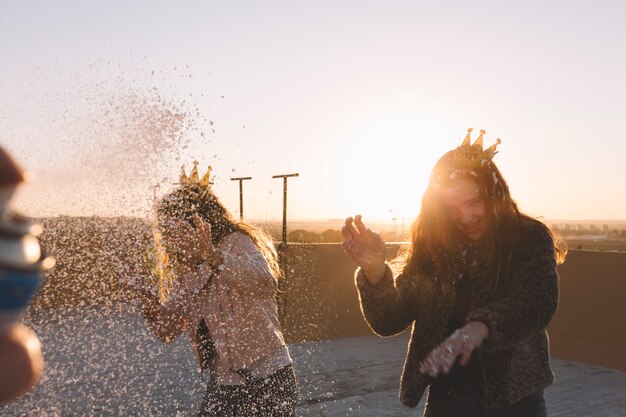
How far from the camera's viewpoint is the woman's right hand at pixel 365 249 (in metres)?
3.02

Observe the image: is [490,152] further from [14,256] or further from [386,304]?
[14,256]

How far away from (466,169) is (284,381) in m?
1.37

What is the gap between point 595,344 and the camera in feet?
31.1

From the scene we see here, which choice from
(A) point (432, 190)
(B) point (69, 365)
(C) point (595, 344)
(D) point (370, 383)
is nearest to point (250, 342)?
(A) point (432, 190)

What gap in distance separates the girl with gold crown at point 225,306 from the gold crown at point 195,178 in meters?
0.03

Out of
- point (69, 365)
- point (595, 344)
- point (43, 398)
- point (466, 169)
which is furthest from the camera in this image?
point (595, 344)

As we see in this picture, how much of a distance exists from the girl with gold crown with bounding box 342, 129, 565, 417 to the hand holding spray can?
6.63ft

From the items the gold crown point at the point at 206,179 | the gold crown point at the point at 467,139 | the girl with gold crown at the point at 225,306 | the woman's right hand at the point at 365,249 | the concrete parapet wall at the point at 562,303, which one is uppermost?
the gold crown point at the point at 467,139

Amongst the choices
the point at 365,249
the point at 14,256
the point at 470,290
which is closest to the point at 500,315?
the point at 470,290

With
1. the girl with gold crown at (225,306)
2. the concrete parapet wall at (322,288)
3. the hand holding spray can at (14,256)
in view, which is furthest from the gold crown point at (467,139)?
the concrete parapet wall at (322,288)

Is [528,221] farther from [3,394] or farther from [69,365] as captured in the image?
[69,365]

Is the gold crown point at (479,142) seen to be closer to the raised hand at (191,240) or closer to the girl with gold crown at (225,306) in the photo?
the girl with gold crown at (225,306)

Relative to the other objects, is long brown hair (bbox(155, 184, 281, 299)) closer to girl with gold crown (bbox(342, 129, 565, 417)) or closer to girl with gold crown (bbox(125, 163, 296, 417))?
girl with gold crown (bbox(125, 163, 296, 417))

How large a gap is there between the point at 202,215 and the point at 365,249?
992mm
